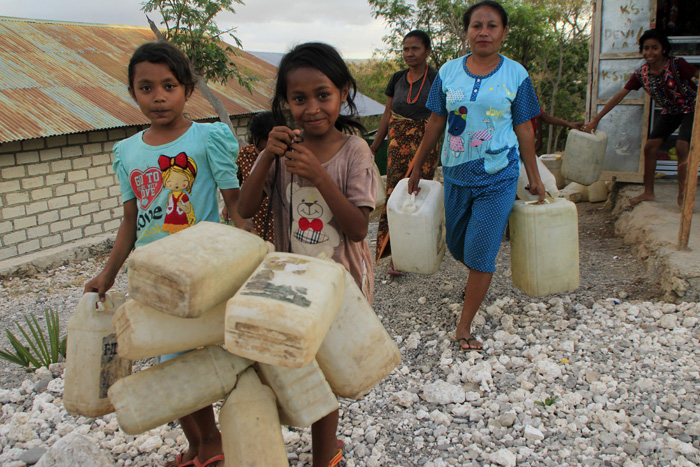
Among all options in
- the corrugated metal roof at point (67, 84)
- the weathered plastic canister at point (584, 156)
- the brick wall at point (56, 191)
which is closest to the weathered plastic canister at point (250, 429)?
the weathered plastic canister at point (584, 156)

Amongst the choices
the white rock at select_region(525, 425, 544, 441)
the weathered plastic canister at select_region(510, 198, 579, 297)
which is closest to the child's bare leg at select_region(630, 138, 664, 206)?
the weathered plastic canister at select_region(510, 198, 579, 297)

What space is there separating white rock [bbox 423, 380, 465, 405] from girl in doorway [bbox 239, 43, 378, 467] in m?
0.76

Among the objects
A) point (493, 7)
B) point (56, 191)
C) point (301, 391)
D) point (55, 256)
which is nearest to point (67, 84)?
point (56, 191)

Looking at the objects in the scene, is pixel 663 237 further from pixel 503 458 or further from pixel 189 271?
pixel 189 271

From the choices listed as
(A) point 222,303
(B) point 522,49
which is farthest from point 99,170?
(B) point 522,49

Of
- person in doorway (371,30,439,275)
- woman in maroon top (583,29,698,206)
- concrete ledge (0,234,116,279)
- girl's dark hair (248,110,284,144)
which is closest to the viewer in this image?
girl's dark hair (248,110,284,144)

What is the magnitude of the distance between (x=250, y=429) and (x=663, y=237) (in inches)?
143

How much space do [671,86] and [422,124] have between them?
2160mm

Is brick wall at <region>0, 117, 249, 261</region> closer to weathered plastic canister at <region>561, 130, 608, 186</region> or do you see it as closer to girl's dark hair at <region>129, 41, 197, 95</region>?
girl's dark hair at <region>129, 41, 197, 95</region>

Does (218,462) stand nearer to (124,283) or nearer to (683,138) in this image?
(124,283)

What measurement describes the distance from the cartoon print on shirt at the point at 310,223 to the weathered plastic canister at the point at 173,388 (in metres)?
0.53

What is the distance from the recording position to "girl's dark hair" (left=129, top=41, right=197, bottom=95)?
1871 mm

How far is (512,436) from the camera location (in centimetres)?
223

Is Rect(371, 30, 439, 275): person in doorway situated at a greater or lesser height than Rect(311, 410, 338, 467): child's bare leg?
greater
